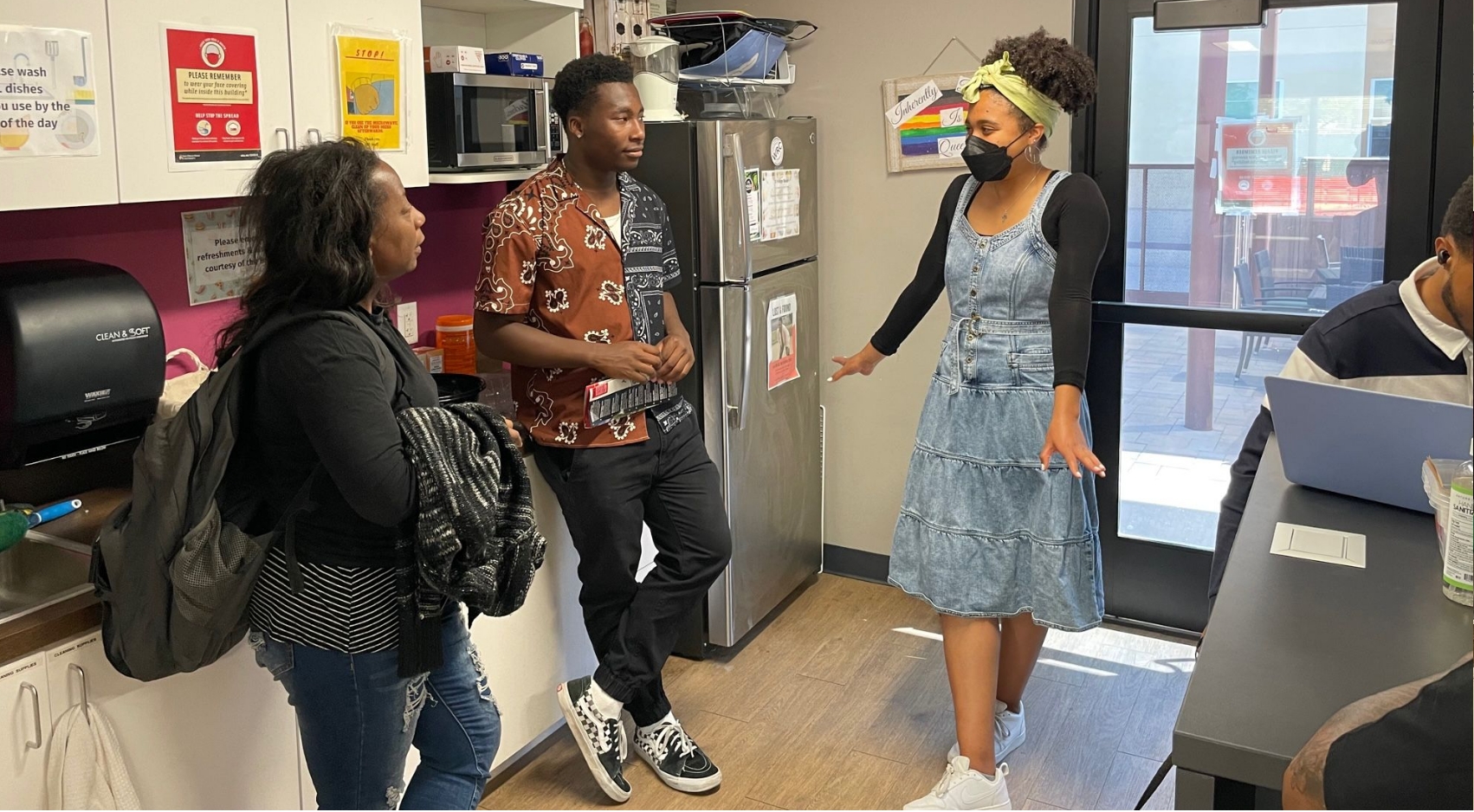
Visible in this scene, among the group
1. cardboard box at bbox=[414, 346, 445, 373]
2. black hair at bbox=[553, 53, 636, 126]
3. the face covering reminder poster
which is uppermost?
black hair at bbox=[553, 53, 636, 126]

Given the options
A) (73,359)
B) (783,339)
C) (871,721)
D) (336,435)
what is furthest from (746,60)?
(336,435)

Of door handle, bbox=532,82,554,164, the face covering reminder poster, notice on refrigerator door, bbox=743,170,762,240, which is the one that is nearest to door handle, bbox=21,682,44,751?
the face covering reminder poster

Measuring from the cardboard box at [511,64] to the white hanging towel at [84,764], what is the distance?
1.59 meters

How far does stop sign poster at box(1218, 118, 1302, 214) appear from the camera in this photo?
3221 mm

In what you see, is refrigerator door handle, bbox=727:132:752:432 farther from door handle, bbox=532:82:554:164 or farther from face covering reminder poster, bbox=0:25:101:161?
face covering reminder poster, bbox=0:25:101:161

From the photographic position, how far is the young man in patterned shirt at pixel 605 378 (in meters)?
2.46

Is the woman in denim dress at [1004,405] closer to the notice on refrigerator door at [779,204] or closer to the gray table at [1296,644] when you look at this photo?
the gray table at [1296,644]

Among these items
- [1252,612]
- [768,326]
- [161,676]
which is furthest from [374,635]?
[768,326]

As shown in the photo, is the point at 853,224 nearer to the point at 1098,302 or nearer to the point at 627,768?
the point at 1098,302

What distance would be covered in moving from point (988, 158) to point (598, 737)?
1444 mm

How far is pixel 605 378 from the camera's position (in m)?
2.54

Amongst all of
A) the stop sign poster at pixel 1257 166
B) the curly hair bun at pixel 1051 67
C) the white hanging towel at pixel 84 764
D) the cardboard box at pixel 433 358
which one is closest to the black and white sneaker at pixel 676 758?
the cardboard box at pixel 433 358

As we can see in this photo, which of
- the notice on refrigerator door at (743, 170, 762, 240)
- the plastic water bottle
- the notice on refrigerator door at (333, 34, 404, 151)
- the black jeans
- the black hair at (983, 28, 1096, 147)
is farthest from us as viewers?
the notice on refrigerator door at (743, 170, 762, 240)

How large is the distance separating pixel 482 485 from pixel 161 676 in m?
0.56
